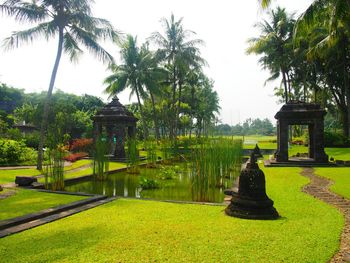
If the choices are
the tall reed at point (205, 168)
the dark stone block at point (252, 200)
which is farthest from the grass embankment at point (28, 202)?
the dark stone block at point (252, 200)

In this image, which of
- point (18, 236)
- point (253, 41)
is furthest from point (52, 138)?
point (253, 41)

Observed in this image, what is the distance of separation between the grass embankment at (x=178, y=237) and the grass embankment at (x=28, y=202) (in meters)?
0.85

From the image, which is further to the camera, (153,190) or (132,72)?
(132,72)

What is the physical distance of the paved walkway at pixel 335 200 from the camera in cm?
333

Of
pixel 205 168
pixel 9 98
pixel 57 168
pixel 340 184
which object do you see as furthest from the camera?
pixel 9 98

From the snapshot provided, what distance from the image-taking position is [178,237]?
380 cm

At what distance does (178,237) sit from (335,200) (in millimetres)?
3830

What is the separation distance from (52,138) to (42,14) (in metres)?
6.55

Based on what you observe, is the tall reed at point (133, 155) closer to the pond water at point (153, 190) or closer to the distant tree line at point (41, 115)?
the pond water at point (153, 190)

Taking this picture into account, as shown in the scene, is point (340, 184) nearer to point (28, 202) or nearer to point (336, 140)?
point (28, 202)

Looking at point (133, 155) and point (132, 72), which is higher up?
point (132, 72)

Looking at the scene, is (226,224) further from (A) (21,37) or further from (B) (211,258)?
(A) (21,37)

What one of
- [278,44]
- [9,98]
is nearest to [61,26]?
[278,44]

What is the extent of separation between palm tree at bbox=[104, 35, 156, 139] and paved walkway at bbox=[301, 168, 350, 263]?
15.6 meters
